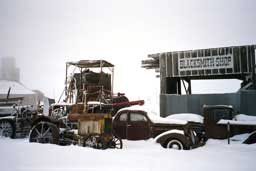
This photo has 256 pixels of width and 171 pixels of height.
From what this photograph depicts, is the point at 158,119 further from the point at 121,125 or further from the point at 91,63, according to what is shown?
the point at 91,63

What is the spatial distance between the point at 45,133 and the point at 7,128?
325 cm

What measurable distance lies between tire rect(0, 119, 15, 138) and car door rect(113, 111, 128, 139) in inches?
187

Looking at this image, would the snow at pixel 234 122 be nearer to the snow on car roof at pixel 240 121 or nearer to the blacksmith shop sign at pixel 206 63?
the snow on car roof at pixel 240 121

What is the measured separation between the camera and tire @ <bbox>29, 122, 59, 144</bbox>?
9.44 meters

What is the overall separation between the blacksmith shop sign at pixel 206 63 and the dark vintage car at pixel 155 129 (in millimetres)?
7393

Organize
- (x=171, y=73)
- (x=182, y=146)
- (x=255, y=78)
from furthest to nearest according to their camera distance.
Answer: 1. (x=171, y=73)
2. (x=255, y=78)
3. (x=182, y=146)

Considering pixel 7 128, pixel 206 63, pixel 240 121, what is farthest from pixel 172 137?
pixel 206 63

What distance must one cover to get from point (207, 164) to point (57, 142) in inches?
219

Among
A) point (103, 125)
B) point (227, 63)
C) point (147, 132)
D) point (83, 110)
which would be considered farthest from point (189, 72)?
point (103, 125)

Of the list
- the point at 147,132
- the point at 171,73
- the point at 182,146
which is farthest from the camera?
the point at 171,73

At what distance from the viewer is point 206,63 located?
58.3 ft

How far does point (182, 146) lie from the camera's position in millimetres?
8867

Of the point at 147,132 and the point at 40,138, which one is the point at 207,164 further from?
the point at 40,138

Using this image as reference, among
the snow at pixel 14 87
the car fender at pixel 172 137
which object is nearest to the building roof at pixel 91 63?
the car fender at pixel 172 137
